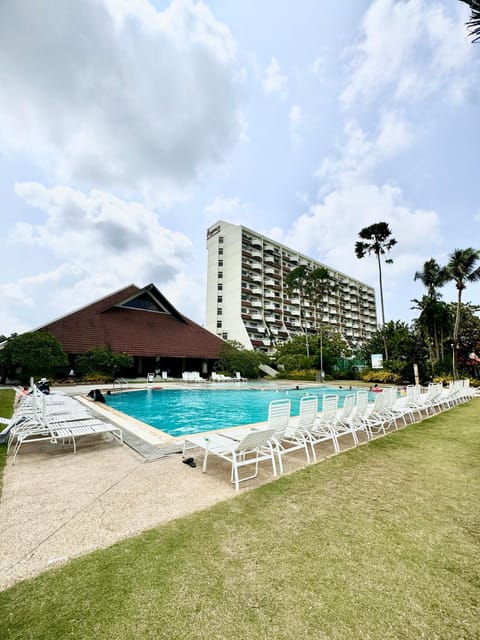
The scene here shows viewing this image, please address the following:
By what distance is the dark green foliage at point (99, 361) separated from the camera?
24.7 m

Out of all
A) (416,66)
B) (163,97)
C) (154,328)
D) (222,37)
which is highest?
(222,37)

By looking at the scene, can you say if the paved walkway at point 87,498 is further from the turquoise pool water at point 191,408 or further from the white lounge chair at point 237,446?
the turquoise pool water at point 191,408

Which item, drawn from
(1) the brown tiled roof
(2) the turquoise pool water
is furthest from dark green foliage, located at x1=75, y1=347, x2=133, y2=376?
(2) the turquoise pool water

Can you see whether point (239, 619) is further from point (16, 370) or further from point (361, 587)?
A: point (16, 370)

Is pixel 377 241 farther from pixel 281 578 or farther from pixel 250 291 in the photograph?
pixel 281 578

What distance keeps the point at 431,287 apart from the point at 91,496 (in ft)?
135

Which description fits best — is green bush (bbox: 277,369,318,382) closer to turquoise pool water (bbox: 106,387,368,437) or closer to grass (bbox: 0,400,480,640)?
turquoise pool water (bbox: 106,387,368,437)

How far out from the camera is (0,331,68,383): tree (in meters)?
20.5

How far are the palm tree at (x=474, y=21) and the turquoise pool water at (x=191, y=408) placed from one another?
832cm

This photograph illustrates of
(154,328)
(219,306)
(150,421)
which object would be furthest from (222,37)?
(219,306)

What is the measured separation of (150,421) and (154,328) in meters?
22.1

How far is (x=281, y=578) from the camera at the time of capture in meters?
2.31

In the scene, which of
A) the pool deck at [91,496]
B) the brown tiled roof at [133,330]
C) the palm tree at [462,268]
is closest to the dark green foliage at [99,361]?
the brown tiled roof at [133,330]

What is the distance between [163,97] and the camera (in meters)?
13.3
